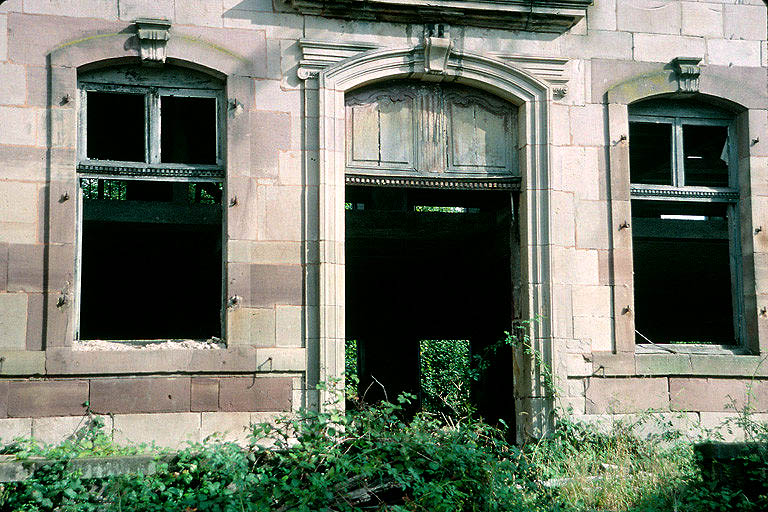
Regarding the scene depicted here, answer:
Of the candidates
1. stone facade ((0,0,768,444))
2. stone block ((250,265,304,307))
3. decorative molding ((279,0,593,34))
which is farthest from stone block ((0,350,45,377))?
decorative molding ((279,0,593,34))

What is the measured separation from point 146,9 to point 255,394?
392cm

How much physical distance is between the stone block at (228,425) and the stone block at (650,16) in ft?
19.1

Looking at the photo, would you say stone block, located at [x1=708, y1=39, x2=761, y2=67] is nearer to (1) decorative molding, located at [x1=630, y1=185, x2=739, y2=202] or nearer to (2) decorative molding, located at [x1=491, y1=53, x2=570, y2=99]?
(1) decorative molding, located at [x1=630, y1=185, x2=739, y2=202]

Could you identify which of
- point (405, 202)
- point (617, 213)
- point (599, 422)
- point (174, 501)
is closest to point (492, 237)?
point (405, 202)

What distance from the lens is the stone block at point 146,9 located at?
798 centimetres

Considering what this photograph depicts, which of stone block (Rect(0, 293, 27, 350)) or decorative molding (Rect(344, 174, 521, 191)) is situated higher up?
decorative molding (Rect(344, 174, 521, 191))

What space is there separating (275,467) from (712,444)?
3500 mm

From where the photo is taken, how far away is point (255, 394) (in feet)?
25.7

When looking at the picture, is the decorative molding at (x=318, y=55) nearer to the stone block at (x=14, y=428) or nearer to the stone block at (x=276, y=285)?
the stone block at (x=276, y=285)

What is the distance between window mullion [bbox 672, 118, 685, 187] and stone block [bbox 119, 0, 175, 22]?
558cm

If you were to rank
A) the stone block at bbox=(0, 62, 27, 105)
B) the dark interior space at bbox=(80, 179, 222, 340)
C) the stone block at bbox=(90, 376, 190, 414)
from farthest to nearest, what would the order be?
the dark interior space at bbox=(80, 179, 222, 340) < the stone block at bbox=(0, 62, 27, 105) < the stone block at bbox=(90, 376, 190, 414)

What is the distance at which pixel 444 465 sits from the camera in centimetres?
672

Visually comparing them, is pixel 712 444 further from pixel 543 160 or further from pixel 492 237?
pixel 492 237

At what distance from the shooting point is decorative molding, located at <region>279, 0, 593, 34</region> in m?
8.36
